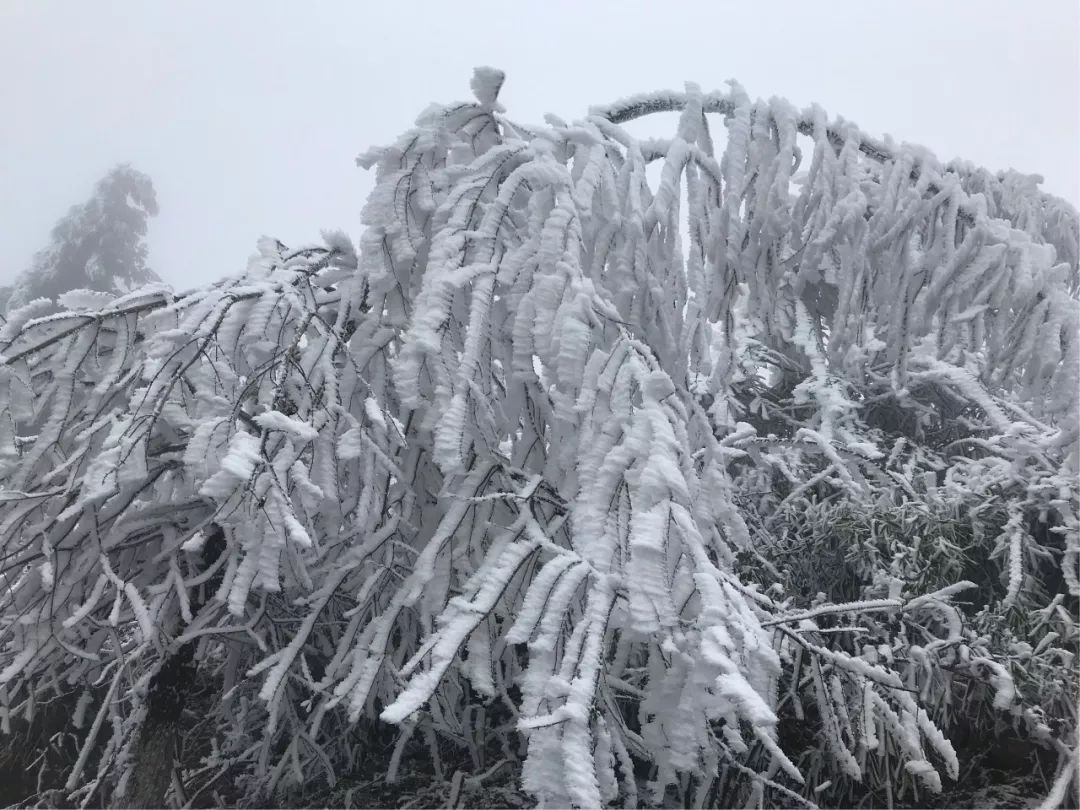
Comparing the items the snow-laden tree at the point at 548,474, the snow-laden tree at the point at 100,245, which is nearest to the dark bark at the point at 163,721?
the snow-laden tree at the point at 548,474

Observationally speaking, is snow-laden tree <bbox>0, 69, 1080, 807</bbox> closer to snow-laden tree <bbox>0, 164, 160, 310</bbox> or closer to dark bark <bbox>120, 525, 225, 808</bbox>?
dark bark <bbox>120, 525, 225, 808</bbox>

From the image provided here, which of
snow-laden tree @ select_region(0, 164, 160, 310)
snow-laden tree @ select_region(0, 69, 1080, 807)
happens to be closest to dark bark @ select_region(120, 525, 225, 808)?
snow-laden tree @ select_region(0, 69, 1080, 807)

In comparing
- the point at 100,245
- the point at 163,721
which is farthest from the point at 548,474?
the point at 100,245

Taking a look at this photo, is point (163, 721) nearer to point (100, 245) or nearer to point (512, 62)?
point (512, 62)

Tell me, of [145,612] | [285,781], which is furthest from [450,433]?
[285,781]

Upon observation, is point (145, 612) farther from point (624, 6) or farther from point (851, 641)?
point (624, 6)

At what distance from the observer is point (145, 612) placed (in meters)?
2.19

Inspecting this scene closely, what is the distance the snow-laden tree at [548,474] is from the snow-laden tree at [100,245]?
1688cm

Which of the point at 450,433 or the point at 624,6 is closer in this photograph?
the point at 450,433

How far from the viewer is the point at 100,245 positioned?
18.0 metres

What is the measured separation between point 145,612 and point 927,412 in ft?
13.6

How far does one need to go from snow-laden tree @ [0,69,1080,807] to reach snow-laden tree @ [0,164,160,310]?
16878 mm

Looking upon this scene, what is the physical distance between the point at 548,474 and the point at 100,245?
19913mm

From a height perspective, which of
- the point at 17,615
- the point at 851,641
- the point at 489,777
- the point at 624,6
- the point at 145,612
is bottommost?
the point at 489,777
